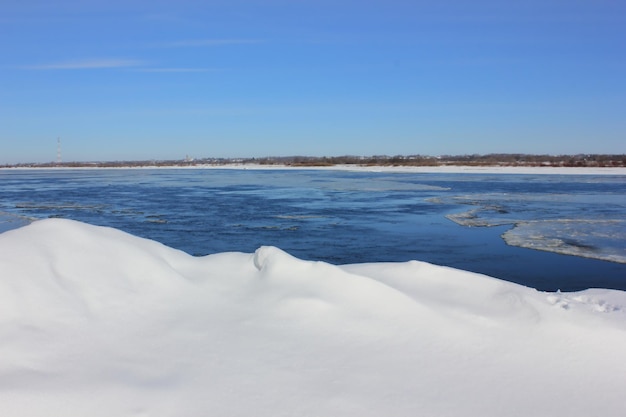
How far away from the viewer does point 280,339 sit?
3.53 m

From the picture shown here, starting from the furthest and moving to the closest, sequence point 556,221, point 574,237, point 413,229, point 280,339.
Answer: point 556,221
point 413,229
point 574,237
point 280,339

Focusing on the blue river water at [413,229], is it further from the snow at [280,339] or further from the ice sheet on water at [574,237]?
A: the snow at [280,339]

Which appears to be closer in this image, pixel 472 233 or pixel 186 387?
pixel 186 387

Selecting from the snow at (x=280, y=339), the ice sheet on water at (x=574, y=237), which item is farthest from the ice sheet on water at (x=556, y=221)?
the snow at (x=280, y=339)

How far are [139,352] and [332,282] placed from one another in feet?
5.42

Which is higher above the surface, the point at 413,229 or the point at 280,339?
the point at 280,339

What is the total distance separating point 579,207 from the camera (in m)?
16.6

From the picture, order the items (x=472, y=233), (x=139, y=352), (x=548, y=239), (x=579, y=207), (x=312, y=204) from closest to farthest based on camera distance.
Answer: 1. (x=139, y=352)
2. (x=548, y=239)
3. (x=472, y=233)
4. (x=579, y=207)
5. (x=312, y=204)

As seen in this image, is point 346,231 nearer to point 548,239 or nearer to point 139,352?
point 548,239

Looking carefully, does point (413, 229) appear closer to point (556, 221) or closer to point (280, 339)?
point (556, 221)

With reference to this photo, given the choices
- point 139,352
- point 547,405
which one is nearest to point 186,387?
point 139,352

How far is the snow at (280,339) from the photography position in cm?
282

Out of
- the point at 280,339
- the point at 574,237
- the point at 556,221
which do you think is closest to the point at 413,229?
the point at 574,237

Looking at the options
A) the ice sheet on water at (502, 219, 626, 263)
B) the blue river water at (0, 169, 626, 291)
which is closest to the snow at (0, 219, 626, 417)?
the blue river water at (0, 169, 626, 291)
